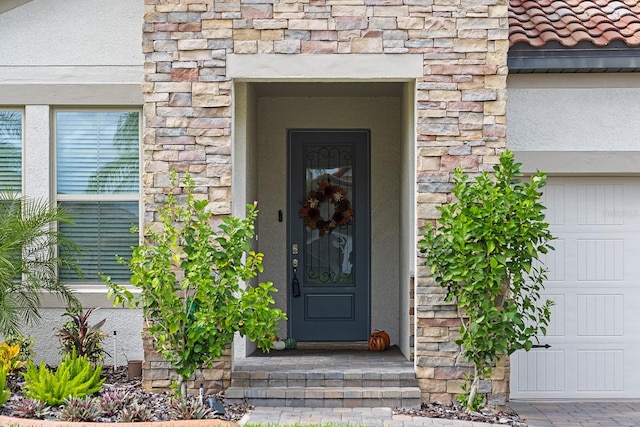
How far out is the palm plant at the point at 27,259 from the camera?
9430 millimetres

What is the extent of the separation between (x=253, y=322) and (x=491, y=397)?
255 centimetres

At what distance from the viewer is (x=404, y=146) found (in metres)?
10.7

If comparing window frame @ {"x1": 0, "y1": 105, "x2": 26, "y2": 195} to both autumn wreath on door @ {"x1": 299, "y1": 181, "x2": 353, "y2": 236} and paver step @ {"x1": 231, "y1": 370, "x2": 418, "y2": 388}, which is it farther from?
paver step @ {"x1": 231, "y1": 370, "x2": 418, "y2": 388}

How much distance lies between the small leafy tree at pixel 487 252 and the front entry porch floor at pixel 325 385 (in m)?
0.66

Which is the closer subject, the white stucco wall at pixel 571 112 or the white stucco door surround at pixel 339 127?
the white stucco wall at pixel 571 112

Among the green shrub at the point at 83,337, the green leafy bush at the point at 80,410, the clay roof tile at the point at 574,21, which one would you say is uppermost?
the clay roof tile at the point at 574,21

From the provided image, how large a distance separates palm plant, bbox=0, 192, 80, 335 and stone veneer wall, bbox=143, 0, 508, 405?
163 cm

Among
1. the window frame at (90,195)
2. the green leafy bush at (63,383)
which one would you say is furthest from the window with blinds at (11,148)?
the green leafy bush at (63,383)

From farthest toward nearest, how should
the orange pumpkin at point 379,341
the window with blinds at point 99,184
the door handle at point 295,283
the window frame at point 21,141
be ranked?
1. the door handle at point 295,283
2. the orange pumpkin at point 379,341
3. the window with blinds at point 99,184
4. the window frame at point 21,141

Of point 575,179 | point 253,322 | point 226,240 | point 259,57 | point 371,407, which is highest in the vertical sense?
point 259,57

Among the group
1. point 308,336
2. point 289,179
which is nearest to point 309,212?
point 289,179

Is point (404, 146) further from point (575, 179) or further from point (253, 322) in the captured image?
point (253, 322)

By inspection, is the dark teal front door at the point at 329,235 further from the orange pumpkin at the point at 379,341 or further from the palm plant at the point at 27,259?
the palm plant at the point at 27,259

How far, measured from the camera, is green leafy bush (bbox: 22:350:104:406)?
26.9 feet
